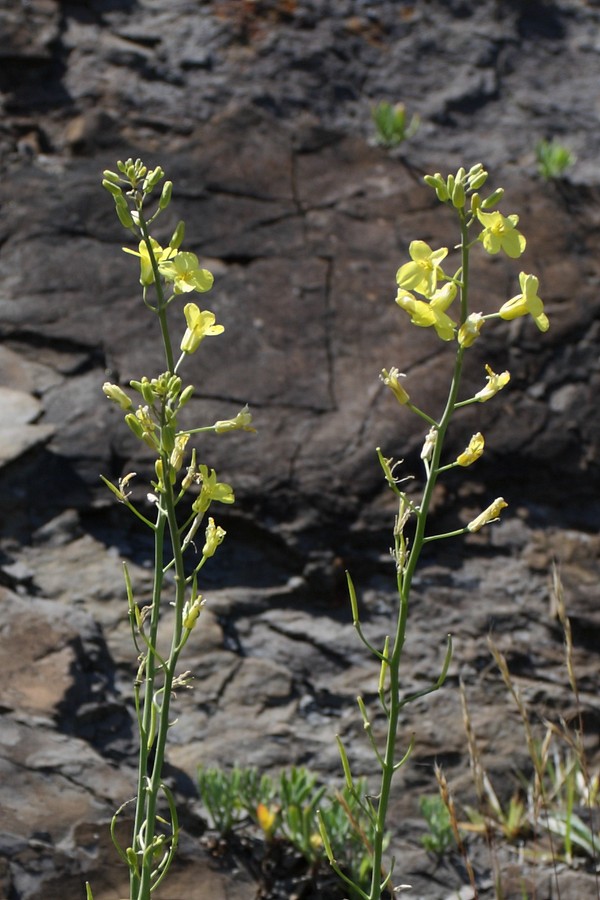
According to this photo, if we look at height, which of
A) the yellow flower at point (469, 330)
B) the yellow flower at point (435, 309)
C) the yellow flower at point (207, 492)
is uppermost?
the yellow flower at point (435, 309)

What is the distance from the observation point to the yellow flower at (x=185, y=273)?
1.72m

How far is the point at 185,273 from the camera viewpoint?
1.73 metres

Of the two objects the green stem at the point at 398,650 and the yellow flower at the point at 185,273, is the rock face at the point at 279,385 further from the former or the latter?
the yellow flower at the point at 185,273

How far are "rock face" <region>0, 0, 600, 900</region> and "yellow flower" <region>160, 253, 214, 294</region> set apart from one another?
1.51m

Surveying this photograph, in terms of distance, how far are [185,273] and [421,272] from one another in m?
0.41

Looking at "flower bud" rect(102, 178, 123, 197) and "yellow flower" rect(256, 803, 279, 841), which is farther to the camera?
"yellow flower" rect(256, 803, 279, 841)

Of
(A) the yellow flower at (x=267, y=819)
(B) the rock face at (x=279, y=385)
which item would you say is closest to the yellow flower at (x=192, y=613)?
(B) the rock face at (x=279, y=385)

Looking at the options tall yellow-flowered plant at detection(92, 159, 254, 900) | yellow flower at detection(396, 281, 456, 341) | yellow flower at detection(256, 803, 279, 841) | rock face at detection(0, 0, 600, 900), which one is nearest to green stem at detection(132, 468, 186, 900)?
tall yellow-flowered plant at detection(92, 159, 254, 900)

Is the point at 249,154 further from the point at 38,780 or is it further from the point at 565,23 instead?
the point at 38,780

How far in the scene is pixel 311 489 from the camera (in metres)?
3.88

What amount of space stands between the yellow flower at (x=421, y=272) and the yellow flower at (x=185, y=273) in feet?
1.11

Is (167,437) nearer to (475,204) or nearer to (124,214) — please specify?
(124,214)

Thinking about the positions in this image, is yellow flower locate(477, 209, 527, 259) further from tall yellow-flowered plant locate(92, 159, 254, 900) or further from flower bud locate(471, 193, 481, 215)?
tall yellow-flowered plant locate(92, 159, 254, 900)

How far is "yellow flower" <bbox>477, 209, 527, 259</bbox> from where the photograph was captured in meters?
1.67
